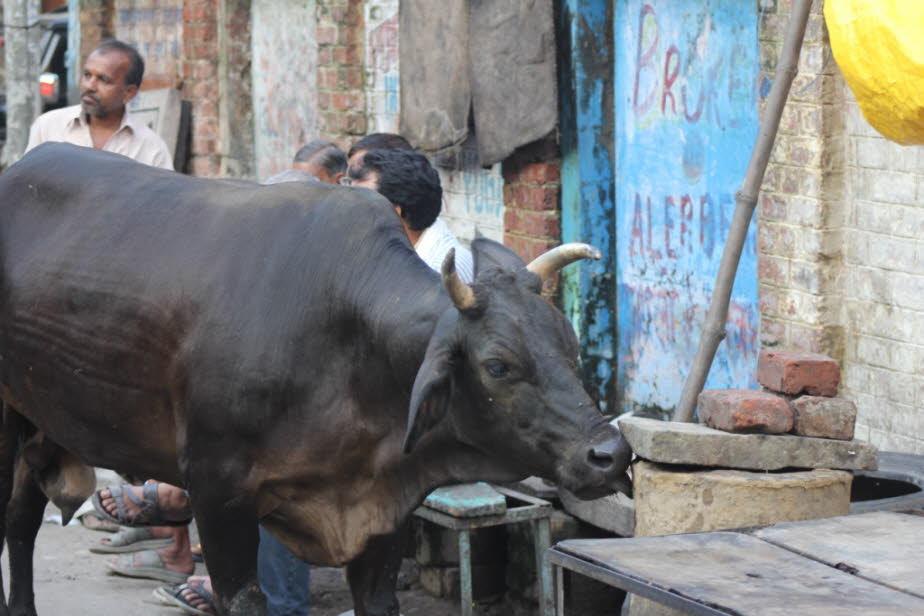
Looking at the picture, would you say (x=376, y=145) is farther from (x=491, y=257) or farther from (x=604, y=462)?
(x=604, y=462)

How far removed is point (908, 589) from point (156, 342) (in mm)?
2358

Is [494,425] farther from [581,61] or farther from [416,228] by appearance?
[581,61]

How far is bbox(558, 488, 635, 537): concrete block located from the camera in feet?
17.7

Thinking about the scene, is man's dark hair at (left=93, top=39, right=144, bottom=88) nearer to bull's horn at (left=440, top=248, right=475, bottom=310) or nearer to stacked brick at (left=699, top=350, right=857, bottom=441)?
bull's horn at (left=440, top=248, right=475, bottom=310)

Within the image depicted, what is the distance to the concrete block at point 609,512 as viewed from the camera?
5.38 metres

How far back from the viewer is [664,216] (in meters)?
7.19

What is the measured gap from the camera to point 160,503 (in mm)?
6359

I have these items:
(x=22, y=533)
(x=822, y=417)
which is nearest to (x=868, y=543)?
(x=822, y=417)

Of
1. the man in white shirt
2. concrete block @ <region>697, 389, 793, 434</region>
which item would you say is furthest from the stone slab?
concrete block @ <region>697, 389, 793, 434</region>

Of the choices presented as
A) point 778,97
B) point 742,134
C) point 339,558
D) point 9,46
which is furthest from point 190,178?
point 9,46

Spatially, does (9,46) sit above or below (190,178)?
above

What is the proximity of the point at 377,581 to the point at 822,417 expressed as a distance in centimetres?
141

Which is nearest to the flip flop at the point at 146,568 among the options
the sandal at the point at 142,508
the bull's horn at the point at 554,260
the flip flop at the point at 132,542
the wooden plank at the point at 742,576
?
the sandal at the point at 142,508

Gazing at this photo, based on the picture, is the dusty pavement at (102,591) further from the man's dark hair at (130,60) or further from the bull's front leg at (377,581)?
the man's dark hair at (130,60)
